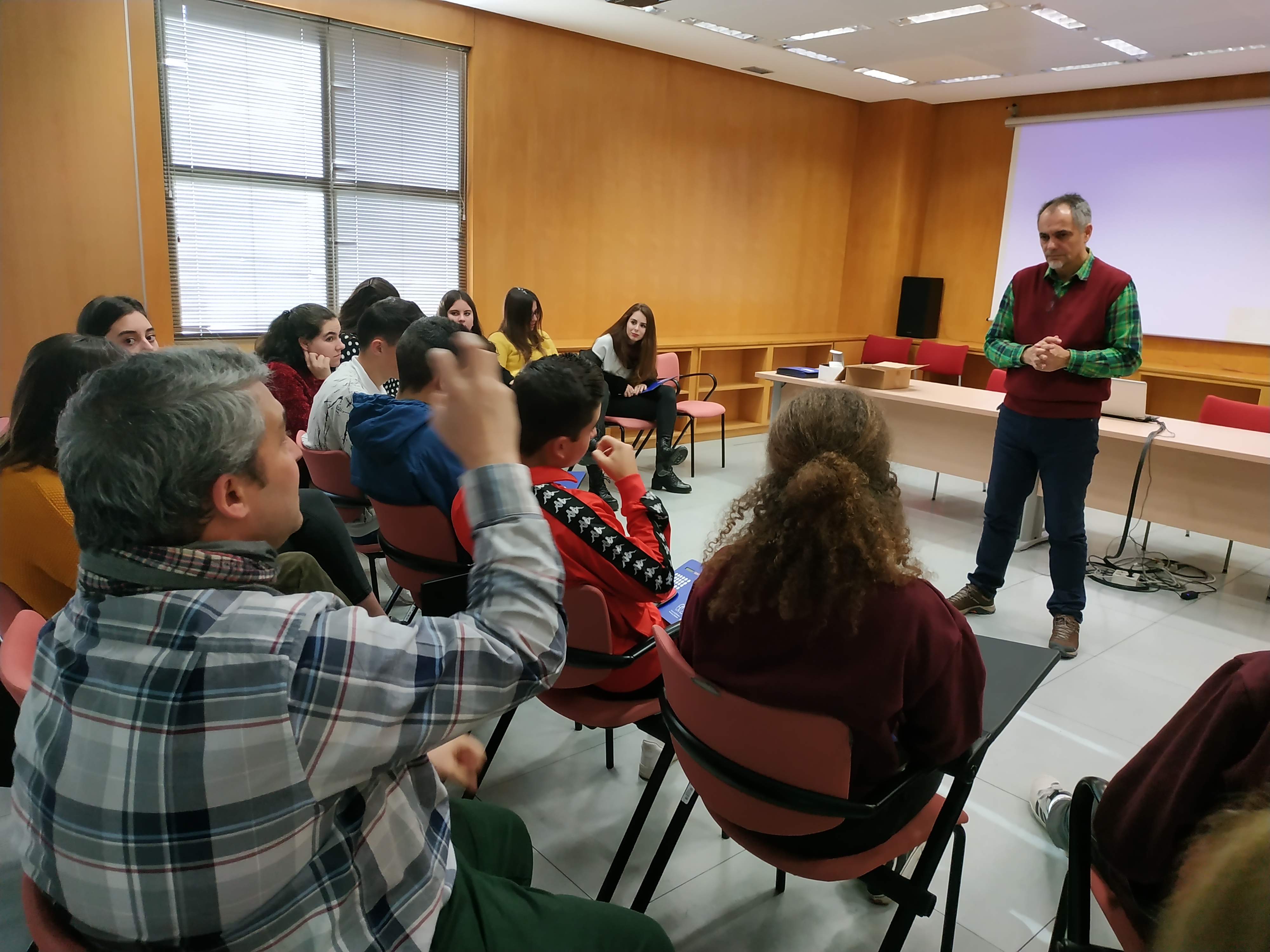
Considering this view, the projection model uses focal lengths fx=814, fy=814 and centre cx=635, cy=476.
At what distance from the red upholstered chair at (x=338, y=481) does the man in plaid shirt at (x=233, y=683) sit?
1853 millimetres

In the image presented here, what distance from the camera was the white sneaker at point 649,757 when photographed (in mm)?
2221


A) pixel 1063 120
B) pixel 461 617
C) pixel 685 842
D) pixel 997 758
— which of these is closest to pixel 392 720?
pixel 461 617

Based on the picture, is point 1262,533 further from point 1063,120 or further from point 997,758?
point 1063,120

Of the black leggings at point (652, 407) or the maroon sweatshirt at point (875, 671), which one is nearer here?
the maroon sweatshirt at point (875, 671)

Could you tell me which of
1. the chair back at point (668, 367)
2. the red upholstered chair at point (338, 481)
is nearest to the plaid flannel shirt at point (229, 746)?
the red upholstered chair at point (338, 481)

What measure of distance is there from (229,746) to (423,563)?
149cm

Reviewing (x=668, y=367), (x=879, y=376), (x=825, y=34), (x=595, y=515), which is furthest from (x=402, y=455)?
(x=825, y=34)

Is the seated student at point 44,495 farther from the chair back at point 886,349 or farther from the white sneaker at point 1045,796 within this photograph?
the chair back at point 886,349

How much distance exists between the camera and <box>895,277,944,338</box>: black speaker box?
768 centimetres

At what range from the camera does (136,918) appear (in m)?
0.75

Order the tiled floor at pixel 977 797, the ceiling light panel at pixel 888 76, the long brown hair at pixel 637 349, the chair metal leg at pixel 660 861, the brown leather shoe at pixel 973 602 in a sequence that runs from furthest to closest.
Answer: the ceiling light panel at pixel 888 76
the long brown hair at pixel 637 349
the brown leather shoe at pixel 973 602
the tiled floor at pixel 977 797
the chair metal leg at pixel 660 861

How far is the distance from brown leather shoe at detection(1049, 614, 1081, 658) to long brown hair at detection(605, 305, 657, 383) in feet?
9.76

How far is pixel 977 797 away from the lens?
2.22m

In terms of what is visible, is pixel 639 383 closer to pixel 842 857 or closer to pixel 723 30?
pixel 723 30
